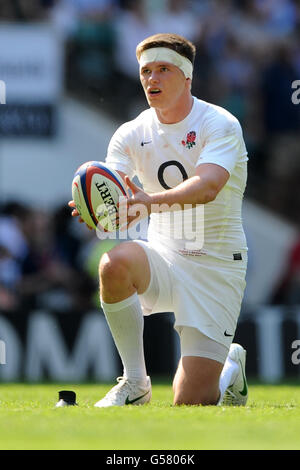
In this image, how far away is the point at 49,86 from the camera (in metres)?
13.8

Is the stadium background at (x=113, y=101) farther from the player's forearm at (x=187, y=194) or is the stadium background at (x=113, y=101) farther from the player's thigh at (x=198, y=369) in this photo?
the player's forearm at (x=187, y=194)

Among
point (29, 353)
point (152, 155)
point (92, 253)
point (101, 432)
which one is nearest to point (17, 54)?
point (92, 253)

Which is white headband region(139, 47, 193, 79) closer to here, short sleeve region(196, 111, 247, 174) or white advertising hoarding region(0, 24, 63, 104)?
short sleeve region(196, 111, 247, 174)

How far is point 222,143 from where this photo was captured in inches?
259

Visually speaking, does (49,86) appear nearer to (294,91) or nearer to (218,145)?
(294,91)

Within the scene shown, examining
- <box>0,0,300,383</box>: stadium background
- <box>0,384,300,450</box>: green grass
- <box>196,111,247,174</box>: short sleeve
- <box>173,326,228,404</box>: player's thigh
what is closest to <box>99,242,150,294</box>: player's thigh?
<box>173,326,228,404</box>: player's thigh

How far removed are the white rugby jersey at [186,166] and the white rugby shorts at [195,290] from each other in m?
0.08

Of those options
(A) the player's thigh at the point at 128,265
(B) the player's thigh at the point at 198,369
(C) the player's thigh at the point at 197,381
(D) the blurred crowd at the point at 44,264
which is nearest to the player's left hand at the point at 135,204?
(A) the player's thigh at the point at 128,265

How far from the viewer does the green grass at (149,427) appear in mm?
4984

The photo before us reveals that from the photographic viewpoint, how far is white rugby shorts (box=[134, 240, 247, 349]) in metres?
6.79

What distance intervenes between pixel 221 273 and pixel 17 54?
7.34 m

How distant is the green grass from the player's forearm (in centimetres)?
118

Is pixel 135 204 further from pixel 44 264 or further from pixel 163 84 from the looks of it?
pixel 44 264

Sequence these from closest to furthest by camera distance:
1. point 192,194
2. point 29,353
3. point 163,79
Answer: point 192,194
point 163,79
point 29,353
